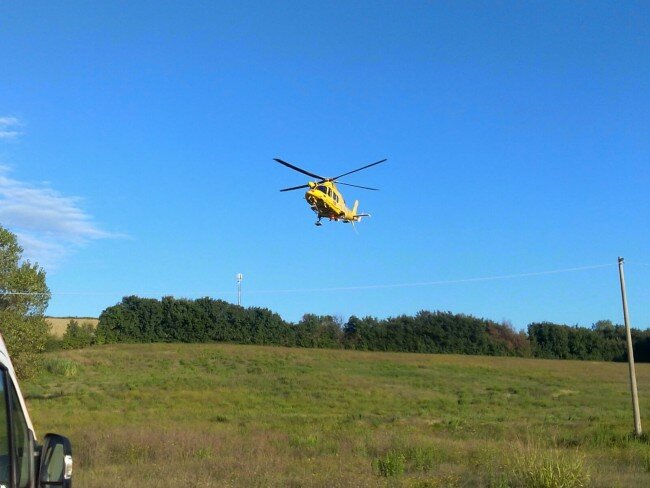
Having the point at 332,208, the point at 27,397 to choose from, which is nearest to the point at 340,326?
the point at 27,397

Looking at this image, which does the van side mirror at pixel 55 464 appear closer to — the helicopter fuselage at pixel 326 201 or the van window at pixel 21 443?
the van window at pixel 21 443

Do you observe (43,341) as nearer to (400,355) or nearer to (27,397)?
(27,397)

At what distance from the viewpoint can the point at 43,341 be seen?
2542 cm

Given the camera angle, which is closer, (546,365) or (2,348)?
(2,348)

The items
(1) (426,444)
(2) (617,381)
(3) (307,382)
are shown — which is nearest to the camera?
(1) (426,444)

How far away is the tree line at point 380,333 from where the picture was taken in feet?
291

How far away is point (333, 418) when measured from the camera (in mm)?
31531

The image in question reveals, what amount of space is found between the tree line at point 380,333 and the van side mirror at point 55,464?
85932 mm

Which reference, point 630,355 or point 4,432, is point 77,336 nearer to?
point 630,355

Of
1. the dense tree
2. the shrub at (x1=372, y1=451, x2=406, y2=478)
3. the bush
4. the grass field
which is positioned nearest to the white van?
the grass field

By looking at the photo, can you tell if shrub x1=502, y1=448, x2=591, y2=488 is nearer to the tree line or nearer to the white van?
the white van

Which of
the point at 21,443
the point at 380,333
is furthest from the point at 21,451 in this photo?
the point at 380,333

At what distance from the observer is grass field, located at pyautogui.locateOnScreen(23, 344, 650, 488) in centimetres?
1304

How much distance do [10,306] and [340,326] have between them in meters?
72.8
